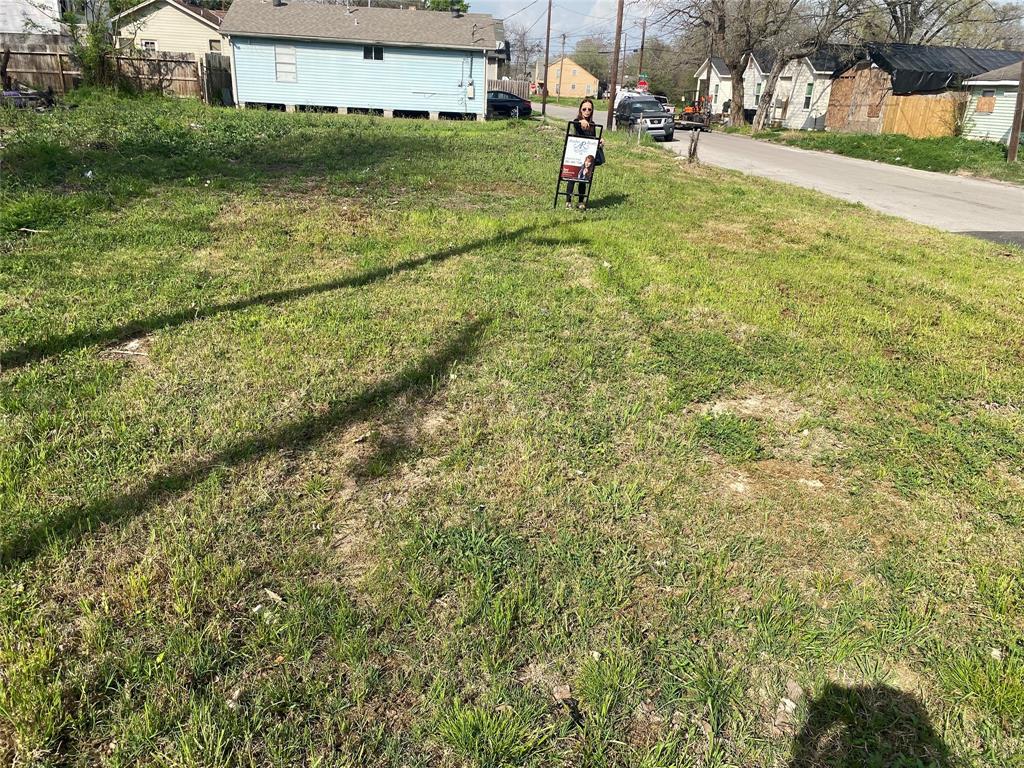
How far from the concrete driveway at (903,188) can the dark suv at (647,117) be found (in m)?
1.83

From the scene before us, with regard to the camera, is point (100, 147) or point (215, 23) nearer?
point (100, 147)

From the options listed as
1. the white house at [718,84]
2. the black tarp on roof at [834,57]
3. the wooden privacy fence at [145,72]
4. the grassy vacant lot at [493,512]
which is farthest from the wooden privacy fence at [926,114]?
the wooden privacy fence at [145,72]

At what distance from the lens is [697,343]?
5.07 meters

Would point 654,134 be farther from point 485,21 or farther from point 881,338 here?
point 881,338

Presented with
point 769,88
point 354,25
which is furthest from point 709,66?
point 354,25

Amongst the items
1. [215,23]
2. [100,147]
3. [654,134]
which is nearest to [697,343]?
[100,147]

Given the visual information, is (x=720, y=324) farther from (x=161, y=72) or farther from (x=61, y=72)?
(x=161, y=72)

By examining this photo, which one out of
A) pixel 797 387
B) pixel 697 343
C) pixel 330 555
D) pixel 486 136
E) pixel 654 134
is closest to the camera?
pixel 330 555

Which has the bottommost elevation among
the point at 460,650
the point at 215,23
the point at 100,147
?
the point at 460,650

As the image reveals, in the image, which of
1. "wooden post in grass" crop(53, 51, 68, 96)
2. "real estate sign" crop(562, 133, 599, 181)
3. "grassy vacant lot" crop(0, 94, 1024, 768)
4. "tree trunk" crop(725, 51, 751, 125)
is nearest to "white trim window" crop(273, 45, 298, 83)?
"wooden post in grass" crop(53, 51, 68, 96)

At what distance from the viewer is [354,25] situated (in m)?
27.1

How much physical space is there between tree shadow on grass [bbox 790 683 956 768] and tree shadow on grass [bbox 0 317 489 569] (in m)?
2.57

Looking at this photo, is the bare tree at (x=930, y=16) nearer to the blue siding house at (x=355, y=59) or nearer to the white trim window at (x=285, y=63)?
the blue siding house at (x=355, y=59)

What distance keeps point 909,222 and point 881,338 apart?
7.14 metres
